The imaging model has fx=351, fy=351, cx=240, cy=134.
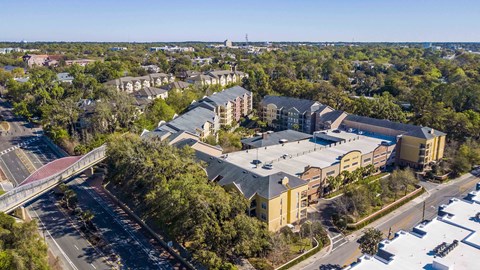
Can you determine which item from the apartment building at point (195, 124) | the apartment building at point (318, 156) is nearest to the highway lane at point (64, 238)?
the apartment building at point (195, 124)

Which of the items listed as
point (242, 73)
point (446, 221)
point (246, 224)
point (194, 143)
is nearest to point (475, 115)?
point (446, 221)

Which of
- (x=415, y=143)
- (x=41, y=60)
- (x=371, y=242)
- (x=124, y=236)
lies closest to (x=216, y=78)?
(x=415, y=143)

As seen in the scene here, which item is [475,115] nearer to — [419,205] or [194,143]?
[419,205]

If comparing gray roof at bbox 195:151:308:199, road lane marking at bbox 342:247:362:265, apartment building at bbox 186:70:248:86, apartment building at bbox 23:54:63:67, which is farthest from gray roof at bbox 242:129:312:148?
apartment building at bbox 23:54:63:67

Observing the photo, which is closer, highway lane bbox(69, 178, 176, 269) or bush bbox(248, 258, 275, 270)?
bush bbox(248, 258, 275, 270)

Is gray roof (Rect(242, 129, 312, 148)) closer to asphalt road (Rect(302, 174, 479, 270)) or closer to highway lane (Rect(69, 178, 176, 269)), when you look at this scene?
asphalt road (Rect(302, 174, 479, 270))
